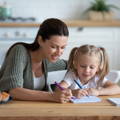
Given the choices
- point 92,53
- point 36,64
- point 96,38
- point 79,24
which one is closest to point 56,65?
point 36,64

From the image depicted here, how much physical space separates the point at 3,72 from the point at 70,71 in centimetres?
38

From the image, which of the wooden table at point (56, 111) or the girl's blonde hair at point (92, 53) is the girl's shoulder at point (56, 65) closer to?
the girl's blonde hair at point (92, 53)

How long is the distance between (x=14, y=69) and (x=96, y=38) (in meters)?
2.53

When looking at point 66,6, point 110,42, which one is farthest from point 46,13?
point 110,42

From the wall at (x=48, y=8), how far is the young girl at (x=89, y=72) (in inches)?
105

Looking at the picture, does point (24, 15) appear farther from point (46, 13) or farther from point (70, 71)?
point (70, 71)

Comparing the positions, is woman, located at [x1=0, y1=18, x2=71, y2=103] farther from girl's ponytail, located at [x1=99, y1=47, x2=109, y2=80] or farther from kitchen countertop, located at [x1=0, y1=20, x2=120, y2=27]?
kitchen countertop, located at [x1=0, y1=20, x2=120, y2=27]

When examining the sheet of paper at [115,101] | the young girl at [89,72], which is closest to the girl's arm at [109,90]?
the young girl at [89,72]

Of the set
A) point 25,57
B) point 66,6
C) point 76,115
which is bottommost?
point 76,115

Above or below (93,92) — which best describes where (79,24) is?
above

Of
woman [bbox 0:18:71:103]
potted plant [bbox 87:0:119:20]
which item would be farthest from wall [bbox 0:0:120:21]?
woman [bbox 0:18:71:103]

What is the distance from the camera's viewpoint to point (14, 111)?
1.40m

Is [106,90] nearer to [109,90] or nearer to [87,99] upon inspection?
[109,90]

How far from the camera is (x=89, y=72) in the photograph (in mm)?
1767
